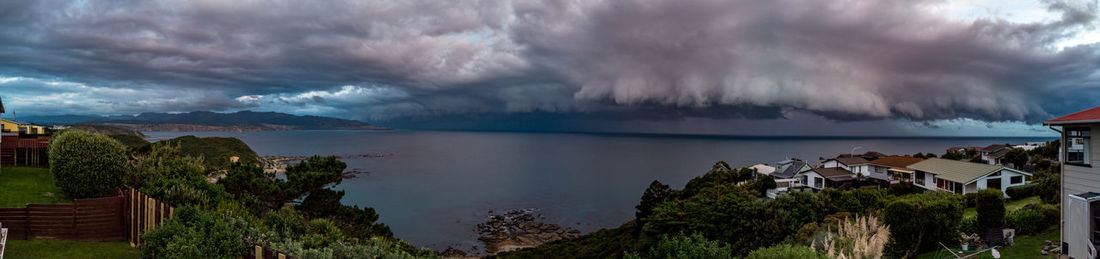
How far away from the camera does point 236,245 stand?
6.48 metres

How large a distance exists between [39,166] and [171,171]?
9.63 meters

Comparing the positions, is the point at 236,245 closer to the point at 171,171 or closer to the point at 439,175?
the point at 171,171

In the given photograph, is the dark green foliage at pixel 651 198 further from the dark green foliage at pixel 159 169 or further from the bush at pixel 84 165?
the bush at pixel 84 165

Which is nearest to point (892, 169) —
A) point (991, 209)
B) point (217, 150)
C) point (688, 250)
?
point (991, 209)

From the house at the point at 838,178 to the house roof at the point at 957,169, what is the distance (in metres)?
5.31

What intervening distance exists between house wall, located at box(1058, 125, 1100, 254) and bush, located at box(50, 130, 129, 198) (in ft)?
85.3

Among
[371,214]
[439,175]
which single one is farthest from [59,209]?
[439,175]

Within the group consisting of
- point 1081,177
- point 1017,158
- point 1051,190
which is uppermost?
point 1081,177

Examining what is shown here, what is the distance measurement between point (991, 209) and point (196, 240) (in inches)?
Result: 940

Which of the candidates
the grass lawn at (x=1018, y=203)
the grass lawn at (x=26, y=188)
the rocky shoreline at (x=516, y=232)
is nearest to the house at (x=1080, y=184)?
the grass lawn at (x=1018, y=203)

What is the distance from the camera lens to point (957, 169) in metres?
40.4

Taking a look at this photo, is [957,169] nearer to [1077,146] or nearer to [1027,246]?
[1027,246]

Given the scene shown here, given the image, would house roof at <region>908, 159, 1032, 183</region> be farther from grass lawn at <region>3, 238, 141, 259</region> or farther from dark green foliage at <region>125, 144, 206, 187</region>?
dark green foliage at <region>125, 144, 206, 187</region>

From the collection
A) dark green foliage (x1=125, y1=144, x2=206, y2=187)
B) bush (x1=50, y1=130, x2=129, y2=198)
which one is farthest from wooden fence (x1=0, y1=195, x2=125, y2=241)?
bush (x1=50, y1=130, x2=129, y2=198)
